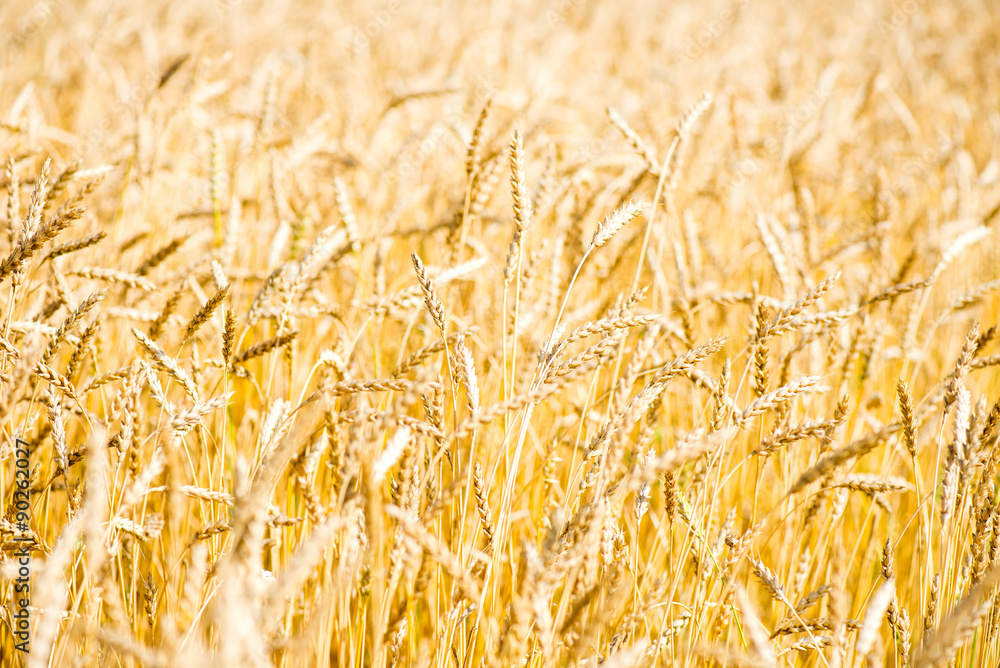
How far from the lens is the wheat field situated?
33.8 inches

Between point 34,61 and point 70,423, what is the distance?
3.60 m

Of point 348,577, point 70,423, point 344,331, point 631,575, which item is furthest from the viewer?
point 70,423

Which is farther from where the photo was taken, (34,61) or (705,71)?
(705,71)

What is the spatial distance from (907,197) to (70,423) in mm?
4069

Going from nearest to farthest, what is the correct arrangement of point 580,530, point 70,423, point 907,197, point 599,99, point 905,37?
1. point 580,530
2. point 70,423
3. point 907,197
4. point 599,99
5. point 905,37

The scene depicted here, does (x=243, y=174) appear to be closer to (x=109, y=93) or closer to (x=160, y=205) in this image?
(x=160, y=205)

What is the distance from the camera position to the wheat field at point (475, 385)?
857mm

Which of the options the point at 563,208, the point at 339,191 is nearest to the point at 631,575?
the point at 339,191

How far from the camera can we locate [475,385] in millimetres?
918

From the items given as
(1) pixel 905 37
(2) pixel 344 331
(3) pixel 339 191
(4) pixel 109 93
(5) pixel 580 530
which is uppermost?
(1) pixel 905 37

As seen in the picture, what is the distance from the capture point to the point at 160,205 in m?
2.80

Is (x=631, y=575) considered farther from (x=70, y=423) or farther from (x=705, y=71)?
(x=705, y=71)

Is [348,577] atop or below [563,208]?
below

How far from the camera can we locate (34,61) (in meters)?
4.00
